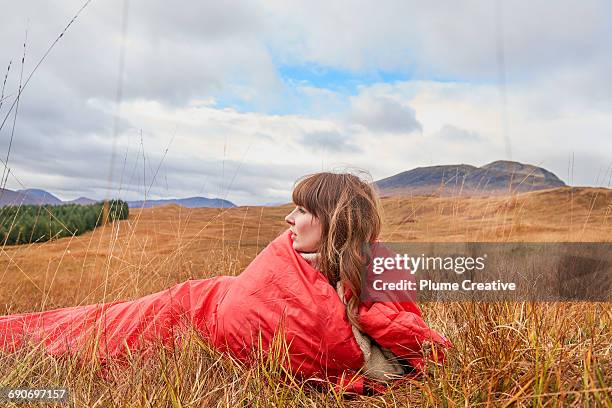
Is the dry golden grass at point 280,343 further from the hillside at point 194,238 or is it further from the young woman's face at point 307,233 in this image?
the young woman's face at point 307,233

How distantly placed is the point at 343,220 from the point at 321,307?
0.40 m

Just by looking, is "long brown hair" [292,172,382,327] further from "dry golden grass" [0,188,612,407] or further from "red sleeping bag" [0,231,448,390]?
"dry golden grass" [0,188,612,407]

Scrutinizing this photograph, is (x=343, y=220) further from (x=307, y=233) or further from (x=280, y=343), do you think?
(x=280, y=343)

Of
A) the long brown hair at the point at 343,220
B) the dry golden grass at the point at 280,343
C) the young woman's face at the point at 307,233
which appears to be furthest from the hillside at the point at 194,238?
the young woman's face at the point at 307,233

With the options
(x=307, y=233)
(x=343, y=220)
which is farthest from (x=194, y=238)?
(x=343, y=220)

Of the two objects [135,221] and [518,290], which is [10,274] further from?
[518,290]

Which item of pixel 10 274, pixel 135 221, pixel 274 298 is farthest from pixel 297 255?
pixel 10 274

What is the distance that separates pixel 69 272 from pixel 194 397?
2445 mm

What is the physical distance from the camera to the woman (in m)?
2.29

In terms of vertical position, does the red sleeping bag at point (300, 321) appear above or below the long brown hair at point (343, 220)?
below

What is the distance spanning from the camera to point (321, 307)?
2.29 meters

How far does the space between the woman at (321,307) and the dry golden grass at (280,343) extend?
0.11 metres

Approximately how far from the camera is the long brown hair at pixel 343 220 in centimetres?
235

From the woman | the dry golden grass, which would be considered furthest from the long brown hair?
the dry golden grass
